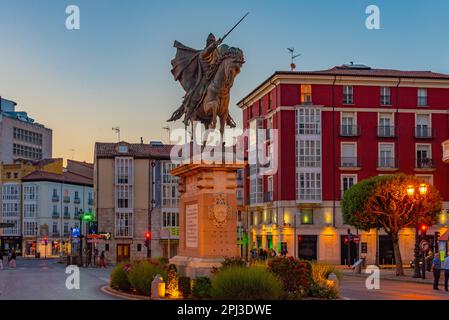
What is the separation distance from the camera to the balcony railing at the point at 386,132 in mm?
76625

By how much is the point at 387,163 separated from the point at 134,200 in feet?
86.8

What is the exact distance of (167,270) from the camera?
82.0 ft

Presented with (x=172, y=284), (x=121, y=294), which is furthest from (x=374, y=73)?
(x=172, y=284)

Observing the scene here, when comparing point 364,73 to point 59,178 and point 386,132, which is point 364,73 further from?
point 59,178

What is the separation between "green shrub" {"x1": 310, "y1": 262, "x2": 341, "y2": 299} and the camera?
23.9 meters

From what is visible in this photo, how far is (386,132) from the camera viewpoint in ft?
252

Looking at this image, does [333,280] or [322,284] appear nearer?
[322,284]

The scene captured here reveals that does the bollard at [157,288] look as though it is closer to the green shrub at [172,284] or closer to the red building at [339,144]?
the green shrub at [172,284]

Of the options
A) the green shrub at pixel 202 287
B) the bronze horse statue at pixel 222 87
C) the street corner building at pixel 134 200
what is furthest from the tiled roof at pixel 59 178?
the green shrub at pixel 202 287

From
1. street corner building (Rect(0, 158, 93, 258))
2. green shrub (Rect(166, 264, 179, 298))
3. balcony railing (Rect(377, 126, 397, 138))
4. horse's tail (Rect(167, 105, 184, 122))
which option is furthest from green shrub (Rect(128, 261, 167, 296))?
street corner building (Rect(0, 158, 93, 258))

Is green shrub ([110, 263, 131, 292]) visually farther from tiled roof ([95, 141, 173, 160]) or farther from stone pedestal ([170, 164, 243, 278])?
tiled roof ([95, 141, 173, 160])

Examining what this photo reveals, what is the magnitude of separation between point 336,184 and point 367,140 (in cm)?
519

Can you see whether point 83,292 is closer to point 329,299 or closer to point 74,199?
point 329,299

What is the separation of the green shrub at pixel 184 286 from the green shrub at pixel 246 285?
7.90ft
